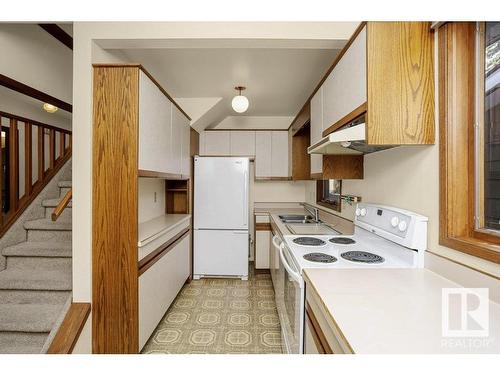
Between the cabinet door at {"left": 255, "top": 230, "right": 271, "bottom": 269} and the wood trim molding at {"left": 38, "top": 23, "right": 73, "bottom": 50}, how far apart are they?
10.1 ft

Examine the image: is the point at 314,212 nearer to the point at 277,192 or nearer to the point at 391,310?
the point at 277,192

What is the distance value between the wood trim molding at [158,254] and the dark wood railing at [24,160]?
1.48m

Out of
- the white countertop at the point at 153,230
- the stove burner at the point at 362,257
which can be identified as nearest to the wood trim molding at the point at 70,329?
the white countertop at the point at 153,230

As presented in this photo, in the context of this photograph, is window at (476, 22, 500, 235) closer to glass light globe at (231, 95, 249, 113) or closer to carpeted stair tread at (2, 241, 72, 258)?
glass light globe at (231, 95, 249, 113)

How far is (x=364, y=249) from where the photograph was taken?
1.71 metres

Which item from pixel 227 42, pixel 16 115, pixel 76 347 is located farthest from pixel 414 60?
pixel 16 115

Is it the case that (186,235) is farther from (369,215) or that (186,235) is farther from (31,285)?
(369,215)

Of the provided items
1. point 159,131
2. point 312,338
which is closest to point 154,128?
point 159,131

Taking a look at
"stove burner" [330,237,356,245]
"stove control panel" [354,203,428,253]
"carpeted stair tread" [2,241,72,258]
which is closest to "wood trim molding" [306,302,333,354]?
"stove control panel" [354,203,428,253]

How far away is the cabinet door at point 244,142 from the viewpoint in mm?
4227

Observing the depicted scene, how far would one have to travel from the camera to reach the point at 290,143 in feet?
13.2

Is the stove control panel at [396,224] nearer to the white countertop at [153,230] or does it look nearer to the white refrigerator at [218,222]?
the white countertop at [153,230]

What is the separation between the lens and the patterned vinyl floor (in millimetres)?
2148
